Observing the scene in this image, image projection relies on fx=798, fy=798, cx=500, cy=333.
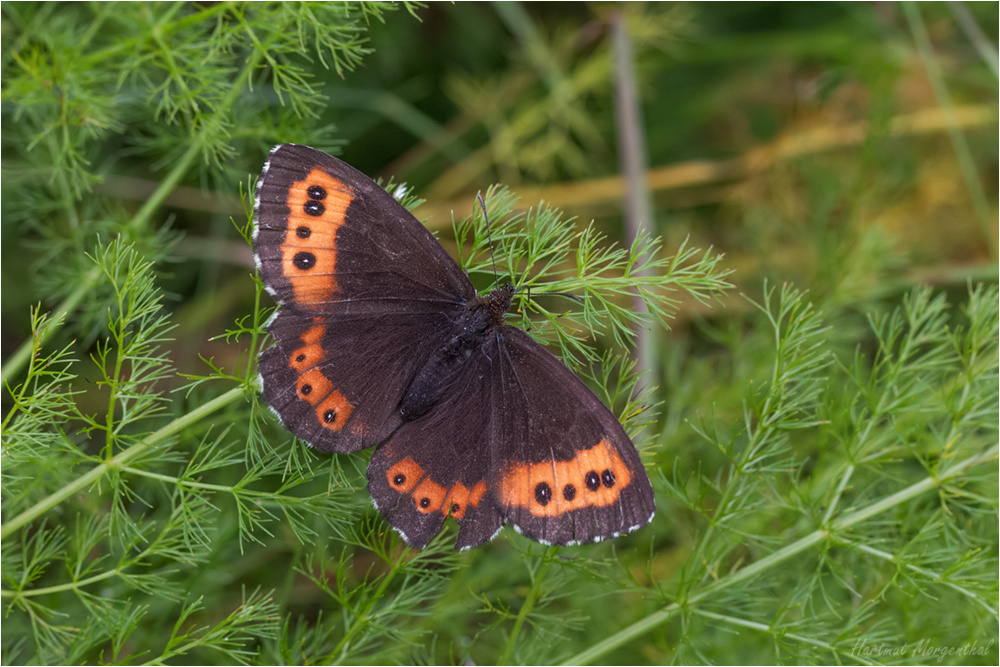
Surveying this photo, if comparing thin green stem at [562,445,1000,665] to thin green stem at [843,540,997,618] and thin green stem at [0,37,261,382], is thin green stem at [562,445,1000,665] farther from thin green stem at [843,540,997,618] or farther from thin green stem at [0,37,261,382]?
thin green stem at [0,37,261,382]

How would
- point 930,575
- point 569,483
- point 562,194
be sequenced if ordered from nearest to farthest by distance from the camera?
point 569,483
point 930,575
point 562,194

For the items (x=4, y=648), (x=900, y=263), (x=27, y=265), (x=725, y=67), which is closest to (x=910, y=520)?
(x=900, y=263)

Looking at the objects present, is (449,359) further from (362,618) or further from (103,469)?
(103,469)

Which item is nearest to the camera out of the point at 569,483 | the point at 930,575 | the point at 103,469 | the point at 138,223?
the point at 569,483

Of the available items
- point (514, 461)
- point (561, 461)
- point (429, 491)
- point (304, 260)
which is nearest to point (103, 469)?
point (304, 260)

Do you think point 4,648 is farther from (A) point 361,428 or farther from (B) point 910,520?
(B) point 910,520

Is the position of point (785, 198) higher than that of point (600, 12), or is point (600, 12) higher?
point (600, 12)
